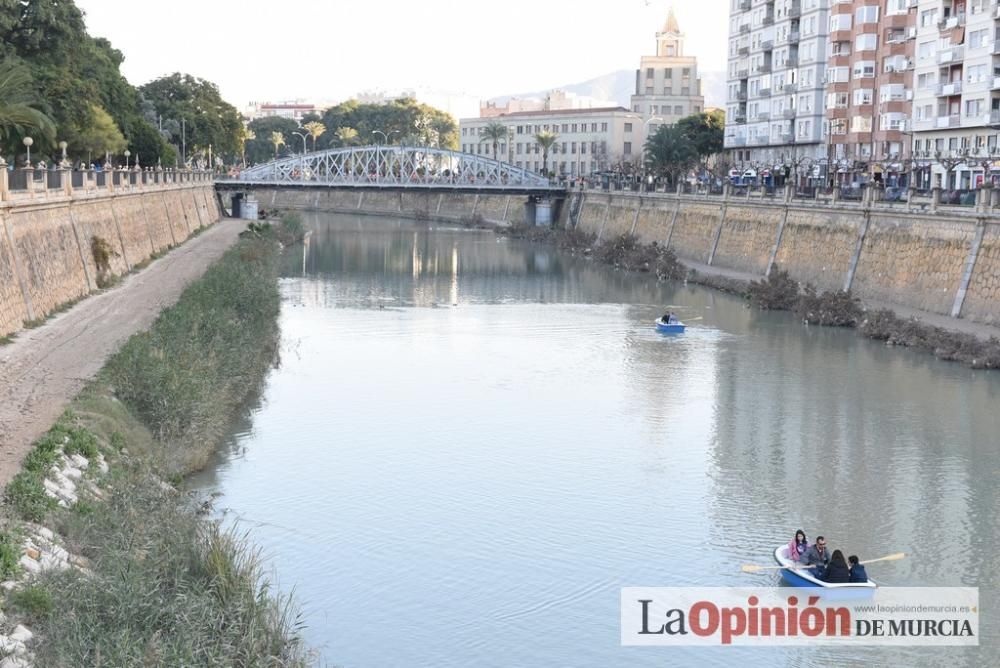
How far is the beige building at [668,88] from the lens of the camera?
136 metres

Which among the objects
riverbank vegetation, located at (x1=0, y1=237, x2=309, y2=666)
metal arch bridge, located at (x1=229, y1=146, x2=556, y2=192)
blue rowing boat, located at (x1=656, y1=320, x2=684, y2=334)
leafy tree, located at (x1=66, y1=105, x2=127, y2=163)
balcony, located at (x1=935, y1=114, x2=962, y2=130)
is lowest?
blue rowing boat, located at (x1=656, y1=320, x2=684, y2=334)

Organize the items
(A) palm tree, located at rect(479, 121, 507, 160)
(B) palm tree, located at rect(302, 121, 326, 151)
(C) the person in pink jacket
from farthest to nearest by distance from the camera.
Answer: (B) palm tree, located at rect(302, 121, 326, 151)
(A) palm tree, located at rect(479, 121, 507, 160)
(C) the person in pink jacket

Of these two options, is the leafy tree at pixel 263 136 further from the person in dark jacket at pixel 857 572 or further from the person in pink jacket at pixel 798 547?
the person in dark jacket at pixel 857 572

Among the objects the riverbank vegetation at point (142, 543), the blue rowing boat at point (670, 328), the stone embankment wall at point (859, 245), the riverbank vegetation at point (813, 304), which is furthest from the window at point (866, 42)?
the riverbank vegetation at point (142, 543)

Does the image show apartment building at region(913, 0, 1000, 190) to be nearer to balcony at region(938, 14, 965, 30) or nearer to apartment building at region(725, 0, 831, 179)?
balcony at region(938, 14, 965, 30)

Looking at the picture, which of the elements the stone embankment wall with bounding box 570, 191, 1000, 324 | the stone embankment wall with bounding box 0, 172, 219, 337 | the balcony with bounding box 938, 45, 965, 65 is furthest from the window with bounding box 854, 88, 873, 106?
the stone embankment wall with bounding box 0, 172, 219, 337

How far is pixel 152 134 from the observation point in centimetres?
7762

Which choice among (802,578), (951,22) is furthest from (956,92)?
(802,578)

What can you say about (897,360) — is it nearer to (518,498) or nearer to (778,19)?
(518,498)

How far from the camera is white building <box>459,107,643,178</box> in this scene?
13188cm

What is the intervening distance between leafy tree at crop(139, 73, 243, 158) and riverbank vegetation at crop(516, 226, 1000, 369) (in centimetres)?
3433

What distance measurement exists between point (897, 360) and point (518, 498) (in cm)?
1911

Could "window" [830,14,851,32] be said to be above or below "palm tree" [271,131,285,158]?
above

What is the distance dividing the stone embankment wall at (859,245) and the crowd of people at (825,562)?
2249 cm
